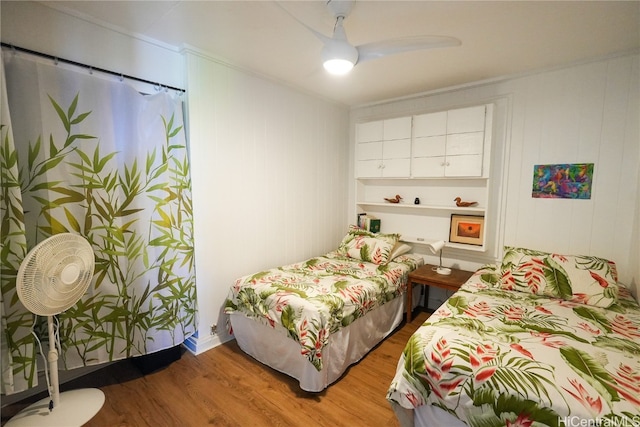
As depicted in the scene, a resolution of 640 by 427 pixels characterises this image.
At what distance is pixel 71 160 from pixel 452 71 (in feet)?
9.86

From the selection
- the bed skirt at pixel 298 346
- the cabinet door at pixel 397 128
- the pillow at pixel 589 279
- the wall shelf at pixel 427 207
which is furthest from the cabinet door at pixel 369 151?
the pillow at pixel 589 279

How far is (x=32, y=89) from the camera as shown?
1.58 meters

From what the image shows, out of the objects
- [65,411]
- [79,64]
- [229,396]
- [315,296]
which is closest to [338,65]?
[315,296]

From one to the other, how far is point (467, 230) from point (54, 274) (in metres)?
3.28

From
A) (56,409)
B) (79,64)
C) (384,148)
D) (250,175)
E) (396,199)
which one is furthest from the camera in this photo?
Result: (396,199)

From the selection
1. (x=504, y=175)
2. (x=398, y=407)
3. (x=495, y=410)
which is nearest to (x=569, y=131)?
(x=504, y=175)

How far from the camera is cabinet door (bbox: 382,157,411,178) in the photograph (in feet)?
10.4

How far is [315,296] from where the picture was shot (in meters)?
2.05

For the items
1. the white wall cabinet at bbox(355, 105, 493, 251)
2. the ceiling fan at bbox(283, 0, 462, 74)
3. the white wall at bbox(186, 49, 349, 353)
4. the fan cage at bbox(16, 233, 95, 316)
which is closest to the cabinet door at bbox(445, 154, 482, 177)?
the white wall cabinet at bbox(355, 105, 493, 251)

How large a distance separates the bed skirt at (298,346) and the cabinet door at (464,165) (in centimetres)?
146

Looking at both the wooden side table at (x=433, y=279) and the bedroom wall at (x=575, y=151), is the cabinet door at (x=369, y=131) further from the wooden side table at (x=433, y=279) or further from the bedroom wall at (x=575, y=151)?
the wooden side table at (x=433, y=279)

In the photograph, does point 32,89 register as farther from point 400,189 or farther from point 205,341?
point 400,189

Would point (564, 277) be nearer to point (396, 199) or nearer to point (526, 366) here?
point (526, 366)

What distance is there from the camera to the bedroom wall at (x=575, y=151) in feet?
7.27
